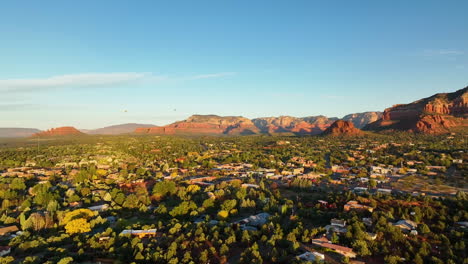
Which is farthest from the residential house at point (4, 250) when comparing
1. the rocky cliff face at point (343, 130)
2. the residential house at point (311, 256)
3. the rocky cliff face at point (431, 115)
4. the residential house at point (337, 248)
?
the rocky cliff face at point (431, 115)

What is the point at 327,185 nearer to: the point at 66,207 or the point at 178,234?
the point at 178,234

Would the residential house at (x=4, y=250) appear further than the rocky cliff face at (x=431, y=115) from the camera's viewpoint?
No

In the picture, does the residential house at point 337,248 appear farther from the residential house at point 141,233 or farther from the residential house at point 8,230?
the residential house at point 8,230

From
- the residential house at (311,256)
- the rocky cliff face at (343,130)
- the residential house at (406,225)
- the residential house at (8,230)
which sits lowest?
the residential house at (406,225)

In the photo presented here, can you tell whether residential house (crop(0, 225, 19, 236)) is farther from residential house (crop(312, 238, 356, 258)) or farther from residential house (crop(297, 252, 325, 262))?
residential house (crop(312, 238, 356, 258))

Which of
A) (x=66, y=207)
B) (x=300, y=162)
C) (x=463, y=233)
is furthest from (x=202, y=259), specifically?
(x=300, y=162)

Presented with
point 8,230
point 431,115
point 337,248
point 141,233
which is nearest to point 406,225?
point 337,248

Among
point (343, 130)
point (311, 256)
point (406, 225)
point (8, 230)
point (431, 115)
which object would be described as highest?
point (431, 115)

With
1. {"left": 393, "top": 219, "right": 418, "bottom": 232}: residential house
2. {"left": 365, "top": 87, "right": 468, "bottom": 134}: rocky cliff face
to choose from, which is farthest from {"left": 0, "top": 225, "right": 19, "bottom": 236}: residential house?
{"left": 365, "top": 87, "right": 468, "bottom": 134}: rocky cliff face

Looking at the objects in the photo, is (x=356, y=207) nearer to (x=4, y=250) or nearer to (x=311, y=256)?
(x=311, y=256)
